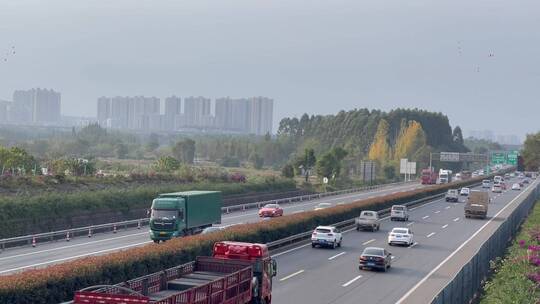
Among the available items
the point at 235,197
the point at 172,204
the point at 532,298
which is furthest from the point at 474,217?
the point at 532,298

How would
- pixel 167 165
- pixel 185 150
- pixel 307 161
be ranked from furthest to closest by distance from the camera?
pixel 185 150 < pixel 307 161 < pixel 167 165

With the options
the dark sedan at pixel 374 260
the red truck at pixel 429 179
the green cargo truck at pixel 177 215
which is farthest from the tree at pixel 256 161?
the dark sedan at pixel 374 260

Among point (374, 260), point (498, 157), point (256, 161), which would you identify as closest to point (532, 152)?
point (498, 157)

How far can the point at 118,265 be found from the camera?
2703 cm

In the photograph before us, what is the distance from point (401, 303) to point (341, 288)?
12.0 ft

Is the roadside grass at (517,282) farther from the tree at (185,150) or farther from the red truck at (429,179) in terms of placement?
the tree at (185,150)

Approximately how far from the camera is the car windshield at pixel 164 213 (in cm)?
4369

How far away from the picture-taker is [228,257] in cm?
2406

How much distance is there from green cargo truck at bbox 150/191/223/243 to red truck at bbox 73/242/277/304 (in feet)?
63.0

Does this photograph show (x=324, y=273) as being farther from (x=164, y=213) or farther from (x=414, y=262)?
(x=164, y=213)

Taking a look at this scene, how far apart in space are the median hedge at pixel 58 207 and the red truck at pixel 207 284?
25.1m

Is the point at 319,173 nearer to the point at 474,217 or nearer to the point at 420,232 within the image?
the point at 474,217

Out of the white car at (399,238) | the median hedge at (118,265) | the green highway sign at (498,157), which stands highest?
the green highway sign at (498,157)

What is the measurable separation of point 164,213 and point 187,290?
27.0m
